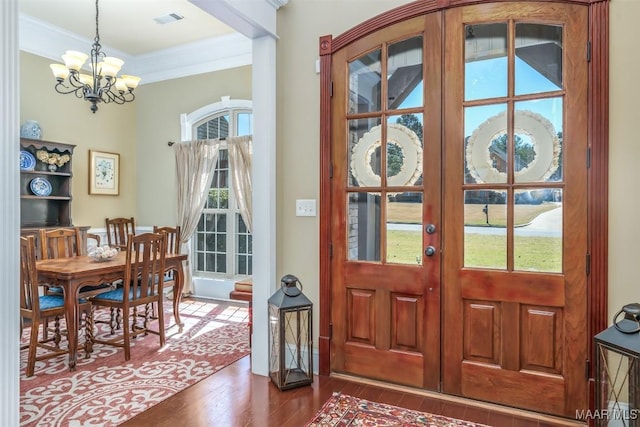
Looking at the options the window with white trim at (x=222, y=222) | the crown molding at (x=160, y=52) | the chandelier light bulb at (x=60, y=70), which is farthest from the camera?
the window with white trim at (x=222, y=222)

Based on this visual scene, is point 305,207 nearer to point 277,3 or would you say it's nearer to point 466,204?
point 466,204

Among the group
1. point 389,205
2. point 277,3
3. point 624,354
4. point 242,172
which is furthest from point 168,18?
point 624,354

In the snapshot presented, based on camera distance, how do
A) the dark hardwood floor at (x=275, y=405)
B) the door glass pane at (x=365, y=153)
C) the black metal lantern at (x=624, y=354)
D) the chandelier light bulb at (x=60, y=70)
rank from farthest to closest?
the chandelier light bulb at (x=60, y=70)
the door glass pane at (x=365, y=153)
the dark hardwood floor at (x=275, y=405)
the black metal lantern at (x=624, y=354)

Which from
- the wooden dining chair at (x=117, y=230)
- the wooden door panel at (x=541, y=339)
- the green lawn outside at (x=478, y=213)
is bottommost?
the wooden door panel at (x=541, y=339)

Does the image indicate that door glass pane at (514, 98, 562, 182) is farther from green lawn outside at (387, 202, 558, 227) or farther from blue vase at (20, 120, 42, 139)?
blue vase at (20, 120, 42, 139)

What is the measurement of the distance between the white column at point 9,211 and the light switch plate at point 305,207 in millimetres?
1876

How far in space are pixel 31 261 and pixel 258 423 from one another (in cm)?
209

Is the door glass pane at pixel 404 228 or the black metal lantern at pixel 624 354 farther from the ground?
the door glass pane at pixel 404 228

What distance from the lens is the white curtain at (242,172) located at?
531 centimetres

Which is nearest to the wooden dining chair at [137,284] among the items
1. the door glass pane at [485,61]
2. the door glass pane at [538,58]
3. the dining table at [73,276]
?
the dining table at [73,276]

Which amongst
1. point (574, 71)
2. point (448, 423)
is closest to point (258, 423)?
point (448, 423)

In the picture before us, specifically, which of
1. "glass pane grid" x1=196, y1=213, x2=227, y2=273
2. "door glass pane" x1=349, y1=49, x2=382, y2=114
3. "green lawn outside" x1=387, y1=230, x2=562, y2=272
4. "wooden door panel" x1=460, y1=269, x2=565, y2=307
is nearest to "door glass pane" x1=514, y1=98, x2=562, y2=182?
"green lawn outside" x1=387, y1=230, x2=562, y2=272

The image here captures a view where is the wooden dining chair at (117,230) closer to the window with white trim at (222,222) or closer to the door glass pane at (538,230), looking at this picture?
the window with white trim at (222,222)

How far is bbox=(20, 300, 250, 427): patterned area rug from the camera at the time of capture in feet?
8.09
